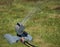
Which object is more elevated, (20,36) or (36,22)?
(36,22)

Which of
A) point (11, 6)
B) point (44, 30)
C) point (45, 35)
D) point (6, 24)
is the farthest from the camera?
point (11, 6)

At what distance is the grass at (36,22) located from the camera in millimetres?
8941

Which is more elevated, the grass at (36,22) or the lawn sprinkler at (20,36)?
the grass at (36,22)

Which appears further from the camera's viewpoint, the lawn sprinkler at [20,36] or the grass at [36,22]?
the grass at [36,22]

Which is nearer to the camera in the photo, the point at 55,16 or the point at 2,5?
the point at 55,16

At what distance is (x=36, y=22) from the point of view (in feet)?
38.7

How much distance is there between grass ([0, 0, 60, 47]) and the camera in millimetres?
8941

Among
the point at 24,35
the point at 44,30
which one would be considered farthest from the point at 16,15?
the point at 24,35

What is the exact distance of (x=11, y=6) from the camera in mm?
15367

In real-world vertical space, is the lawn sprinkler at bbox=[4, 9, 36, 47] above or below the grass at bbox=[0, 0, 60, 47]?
below

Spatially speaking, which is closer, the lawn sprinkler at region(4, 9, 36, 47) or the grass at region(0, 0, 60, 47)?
the lawn sprinkler at region(4, 9, 36, 47)

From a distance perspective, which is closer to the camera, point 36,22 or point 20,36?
point 20,36

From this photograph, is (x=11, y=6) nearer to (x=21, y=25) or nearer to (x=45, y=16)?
(x=45, y=16)

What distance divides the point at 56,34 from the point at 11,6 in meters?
6.63
